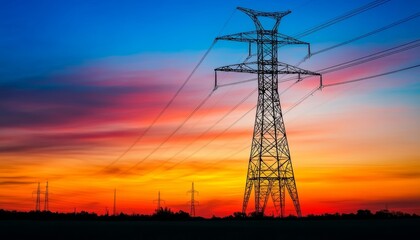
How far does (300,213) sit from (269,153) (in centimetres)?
768

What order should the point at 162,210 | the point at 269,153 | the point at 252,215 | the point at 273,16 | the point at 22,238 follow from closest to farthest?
the point at 22,238 → the point at 269,153 → the point at 273,16 → the point at 252,215 → the point at 162,210

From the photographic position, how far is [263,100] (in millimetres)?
57000

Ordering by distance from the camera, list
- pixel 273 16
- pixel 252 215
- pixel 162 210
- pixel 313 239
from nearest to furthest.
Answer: pixel 313 239, pixel 273 16, pixel 252 215, pixel 162 210

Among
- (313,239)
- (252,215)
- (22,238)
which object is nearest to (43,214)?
(252,215)

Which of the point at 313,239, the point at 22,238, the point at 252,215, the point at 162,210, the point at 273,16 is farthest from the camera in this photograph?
the point at 162,210

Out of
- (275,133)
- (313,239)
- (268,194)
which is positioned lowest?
(313,239)

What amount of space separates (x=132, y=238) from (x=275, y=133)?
22.5 meters

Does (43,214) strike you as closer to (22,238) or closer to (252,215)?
(252,215)

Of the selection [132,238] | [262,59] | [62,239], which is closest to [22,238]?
[62,239]

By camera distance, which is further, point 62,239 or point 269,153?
point 269,153

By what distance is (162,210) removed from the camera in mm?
96375

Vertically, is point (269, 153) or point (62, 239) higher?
point (269, 153)

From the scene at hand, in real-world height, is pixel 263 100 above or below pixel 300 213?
above

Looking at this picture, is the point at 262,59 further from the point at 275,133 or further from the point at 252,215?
the point at 252,215
